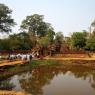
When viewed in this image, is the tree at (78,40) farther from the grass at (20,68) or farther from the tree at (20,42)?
the grass at (20,68)

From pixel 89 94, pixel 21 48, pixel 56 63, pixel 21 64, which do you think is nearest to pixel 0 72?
pixel 21 64

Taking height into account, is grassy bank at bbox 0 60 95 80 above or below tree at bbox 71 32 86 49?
below

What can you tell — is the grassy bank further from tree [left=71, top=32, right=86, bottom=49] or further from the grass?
tree [left=71, top=32, right=86, bottom=49]

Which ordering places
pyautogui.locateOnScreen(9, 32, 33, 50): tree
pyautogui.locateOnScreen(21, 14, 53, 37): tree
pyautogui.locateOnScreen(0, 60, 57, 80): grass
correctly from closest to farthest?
1. pyautogui.locateOnScreen(0, 60, 57, 80): grass
2. pyautogui.locateOnScreen(9, 32, 33, 50): tree
3. pyautogui.locateOnScreen(21, 14, 53, 37): tree

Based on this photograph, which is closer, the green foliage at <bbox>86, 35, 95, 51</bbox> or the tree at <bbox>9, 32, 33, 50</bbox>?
the tree at <bbox>9, 32, 33, 50</bbox>

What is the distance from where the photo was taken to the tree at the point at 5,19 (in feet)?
174

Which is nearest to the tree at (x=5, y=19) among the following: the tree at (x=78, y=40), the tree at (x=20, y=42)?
the tree at (x=20, y=42)

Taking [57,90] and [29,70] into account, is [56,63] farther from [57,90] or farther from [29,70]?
[57,90]

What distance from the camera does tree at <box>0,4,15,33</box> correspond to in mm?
53094

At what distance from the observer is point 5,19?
53.6 m

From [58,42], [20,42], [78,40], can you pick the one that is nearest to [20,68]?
[20,42]

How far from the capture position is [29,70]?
30781 millimetres

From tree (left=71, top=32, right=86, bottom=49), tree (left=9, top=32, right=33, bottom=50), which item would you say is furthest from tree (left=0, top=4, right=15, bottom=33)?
tree (left=71, top=32, right=86, bottom=49)

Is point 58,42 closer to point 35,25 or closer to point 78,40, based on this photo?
point 78,40
